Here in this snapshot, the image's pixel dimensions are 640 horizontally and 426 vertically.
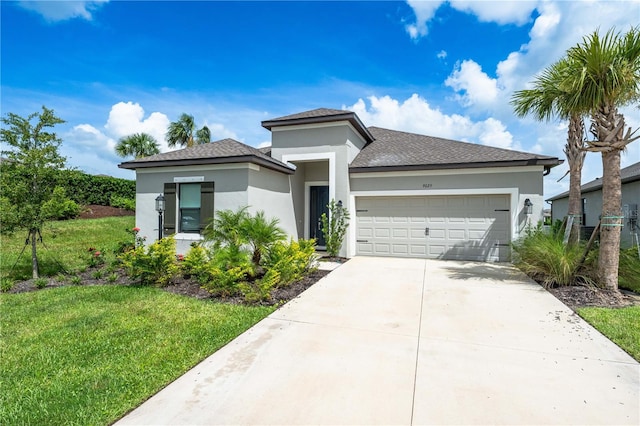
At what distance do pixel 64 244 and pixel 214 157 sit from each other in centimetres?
791

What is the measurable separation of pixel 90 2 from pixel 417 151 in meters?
10.4

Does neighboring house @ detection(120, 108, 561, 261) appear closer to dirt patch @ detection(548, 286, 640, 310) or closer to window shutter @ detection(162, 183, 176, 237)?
window shutter @ detection(162, 183, 176, 237)

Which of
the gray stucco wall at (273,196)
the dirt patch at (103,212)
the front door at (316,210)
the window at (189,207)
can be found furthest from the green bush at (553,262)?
the dirt patch at (103,212)

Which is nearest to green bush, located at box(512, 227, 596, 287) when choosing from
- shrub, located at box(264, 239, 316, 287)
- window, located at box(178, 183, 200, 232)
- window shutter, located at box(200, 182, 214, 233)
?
shrub, located at box(264, 239, 316, 287)

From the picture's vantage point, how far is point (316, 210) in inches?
476

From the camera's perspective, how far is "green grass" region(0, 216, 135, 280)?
8516 mm

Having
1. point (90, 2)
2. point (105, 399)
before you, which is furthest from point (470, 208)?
point (90, 2)

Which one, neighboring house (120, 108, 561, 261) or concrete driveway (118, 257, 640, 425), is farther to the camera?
neighboring house (120, 108, 561, 261)

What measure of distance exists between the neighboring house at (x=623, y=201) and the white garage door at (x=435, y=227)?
302cm

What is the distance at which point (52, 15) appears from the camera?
Answer: 720 cm

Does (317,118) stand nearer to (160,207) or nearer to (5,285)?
(160,207)

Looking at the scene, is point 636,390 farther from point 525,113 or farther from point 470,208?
point 525,113

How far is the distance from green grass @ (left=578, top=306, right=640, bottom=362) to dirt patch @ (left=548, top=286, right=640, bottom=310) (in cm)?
28

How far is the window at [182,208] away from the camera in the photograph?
30.3 feet
